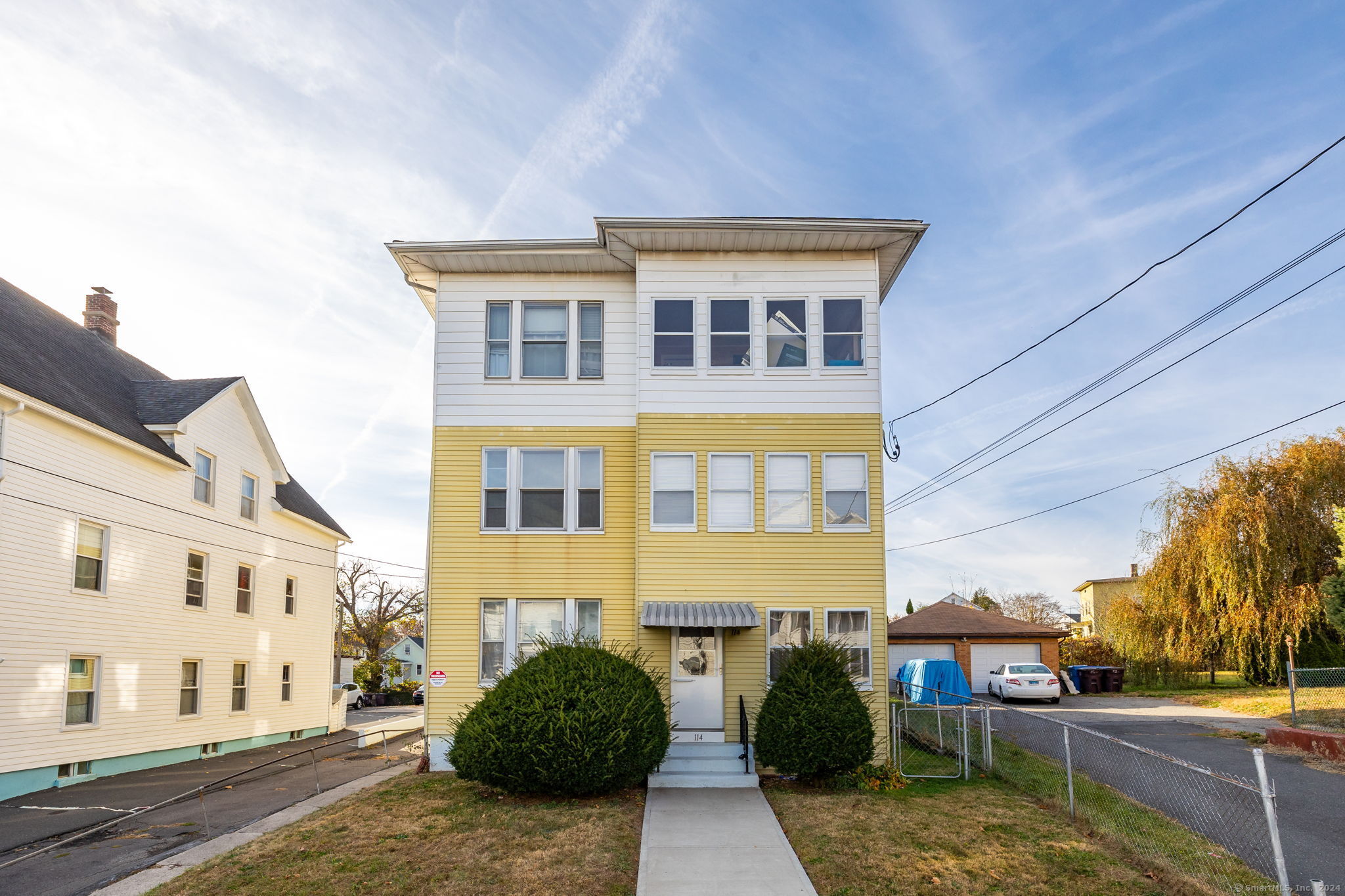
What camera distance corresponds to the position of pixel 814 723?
1211cm

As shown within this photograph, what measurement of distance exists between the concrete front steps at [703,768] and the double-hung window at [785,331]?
6135 millimetres

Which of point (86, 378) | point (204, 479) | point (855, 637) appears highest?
point (86, 378)

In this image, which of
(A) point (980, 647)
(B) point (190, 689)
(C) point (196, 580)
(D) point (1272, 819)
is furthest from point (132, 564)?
(A) point (980, 647)

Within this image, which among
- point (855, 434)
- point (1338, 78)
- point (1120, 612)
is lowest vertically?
point (1120, 612)

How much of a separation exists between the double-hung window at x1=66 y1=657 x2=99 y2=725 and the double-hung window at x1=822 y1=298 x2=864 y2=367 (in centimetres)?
1396

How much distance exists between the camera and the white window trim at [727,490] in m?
14.6

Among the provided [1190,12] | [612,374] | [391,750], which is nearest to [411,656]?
[391,750]

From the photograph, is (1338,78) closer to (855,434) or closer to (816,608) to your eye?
(855,434)

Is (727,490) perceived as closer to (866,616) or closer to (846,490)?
(846,490)

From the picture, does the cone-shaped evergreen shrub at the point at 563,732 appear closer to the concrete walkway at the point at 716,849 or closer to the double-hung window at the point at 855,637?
the concrete walkway at the point at 716,849

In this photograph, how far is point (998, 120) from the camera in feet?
49.3

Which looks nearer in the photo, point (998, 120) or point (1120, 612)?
point (998, 120)

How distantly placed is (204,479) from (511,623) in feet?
32.5

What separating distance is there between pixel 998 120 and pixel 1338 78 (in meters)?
4.74
